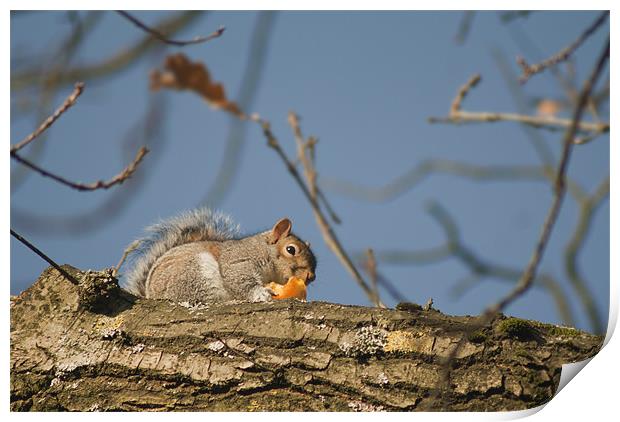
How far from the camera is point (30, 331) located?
6.44 ft

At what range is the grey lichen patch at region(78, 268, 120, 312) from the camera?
77.8 inches

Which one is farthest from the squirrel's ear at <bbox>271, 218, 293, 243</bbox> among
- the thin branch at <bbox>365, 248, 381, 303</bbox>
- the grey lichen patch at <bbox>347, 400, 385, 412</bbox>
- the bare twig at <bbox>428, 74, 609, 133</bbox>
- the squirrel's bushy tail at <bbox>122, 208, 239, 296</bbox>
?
the bare twig at <bbox>428, 74, 609, 133</bbox>

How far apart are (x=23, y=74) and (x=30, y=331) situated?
713mm

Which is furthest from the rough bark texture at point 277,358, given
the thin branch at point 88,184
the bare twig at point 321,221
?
the thin branch at point 88,184

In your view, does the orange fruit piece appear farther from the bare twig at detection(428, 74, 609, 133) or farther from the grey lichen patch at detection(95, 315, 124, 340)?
the bare twig at detection(428, 74, 609, 133)

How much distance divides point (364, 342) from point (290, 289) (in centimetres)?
92

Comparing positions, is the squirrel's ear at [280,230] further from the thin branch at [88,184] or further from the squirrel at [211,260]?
the thin branch at [88,184]

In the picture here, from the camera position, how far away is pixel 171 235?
283 centimetres

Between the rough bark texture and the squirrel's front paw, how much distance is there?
80 centimetres

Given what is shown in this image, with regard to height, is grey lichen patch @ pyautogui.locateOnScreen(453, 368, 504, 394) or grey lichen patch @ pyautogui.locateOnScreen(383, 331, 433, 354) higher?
grey lichen patch @ pyautogui.locateOnScreen(383, 331, 433, 354)

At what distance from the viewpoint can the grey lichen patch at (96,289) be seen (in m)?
1.98

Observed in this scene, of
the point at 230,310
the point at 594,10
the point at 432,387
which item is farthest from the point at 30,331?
the point at 594,10

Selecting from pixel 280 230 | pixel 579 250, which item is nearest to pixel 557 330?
pixel 579 250
